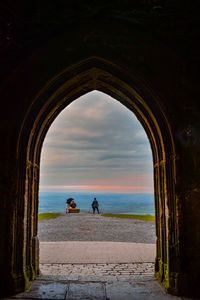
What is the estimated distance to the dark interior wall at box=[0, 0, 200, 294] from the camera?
13.6 ft

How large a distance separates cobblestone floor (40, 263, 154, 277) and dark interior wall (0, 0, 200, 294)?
4.74ft

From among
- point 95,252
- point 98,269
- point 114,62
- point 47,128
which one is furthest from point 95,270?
point 114,62

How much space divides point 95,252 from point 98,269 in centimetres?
145

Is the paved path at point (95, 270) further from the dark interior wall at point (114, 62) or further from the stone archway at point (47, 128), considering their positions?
the dark interior wall at point (114, 62)

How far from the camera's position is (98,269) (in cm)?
568

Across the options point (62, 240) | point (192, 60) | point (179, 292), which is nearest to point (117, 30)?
point (192, 60)

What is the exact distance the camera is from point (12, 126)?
14.9 ft

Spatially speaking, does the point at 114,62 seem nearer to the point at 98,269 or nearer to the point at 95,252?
the point at 98,269

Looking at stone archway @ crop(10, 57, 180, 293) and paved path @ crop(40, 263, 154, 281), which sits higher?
stone archway @ crop(10, 57, 180, 293)

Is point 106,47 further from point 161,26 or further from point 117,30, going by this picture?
point 161,26

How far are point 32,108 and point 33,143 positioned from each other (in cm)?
81

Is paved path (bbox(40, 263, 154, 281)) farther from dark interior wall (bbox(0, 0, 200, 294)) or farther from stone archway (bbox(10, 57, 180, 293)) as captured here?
dark interior wall (bbox(0, 0, 200, 294))

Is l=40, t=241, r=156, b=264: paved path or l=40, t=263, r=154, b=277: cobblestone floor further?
l=40, t=241, r=156, b=264: paved path

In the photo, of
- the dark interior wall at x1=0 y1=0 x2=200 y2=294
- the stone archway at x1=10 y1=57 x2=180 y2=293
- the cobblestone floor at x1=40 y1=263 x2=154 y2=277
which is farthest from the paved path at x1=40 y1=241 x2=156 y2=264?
the dark interior wall at x1=0 y1=0 x2=200 y2=294
